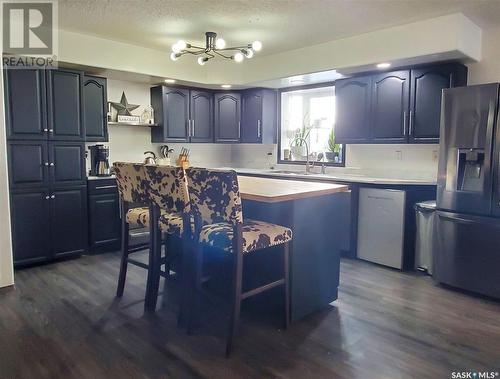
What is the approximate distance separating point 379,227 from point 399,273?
509 mm

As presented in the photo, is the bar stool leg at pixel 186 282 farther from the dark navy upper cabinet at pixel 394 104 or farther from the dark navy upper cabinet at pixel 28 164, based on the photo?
the dark navy upper cabinet at pixel 394 104

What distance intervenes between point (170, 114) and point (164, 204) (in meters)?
2.88

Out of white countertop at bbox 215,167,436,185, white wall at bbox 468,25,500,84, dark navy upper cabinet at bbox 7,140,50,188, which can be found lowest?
white countertop at bbox 215,167,436,185

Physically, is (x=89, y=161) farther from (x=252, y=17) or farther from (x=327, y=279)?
(x=327, y=279)

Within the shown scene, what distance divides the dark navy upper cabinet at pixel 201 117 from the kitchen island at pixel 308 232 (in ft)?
9.09

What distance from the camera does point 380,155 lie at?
4.66 meters

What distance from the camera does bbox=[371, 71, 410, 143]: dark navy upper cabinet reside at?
4066 millimetres

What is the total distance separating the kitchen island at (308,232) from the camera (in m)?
2.61

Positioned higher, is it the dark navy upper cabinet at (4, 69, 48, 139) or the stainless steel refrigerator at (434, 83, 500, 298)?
the dark navy upper cabinet at (4, 69, 48, 139)

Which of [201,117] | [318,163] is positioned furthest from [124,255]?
[318,163]

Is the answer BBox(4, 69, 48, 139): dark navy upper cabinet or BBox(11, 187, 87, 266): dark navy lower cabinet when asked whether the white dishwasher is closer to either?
BBox(11, 187, 87, 266): dark navy lower cabinet

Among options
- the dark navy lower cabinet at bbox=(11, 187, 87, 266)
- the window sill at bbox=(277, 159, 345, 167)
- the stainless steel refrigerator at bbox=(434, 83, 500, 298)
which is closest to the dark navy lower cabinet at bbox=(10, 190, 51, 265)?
the dark navy lower cabinet at bbox=(11, 187, 87, 266)

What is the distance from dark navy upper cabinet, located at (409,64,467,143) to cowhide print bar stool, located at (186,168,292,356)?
7.41 feet

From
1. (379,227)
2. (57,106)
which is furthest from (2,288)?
(379,227)
